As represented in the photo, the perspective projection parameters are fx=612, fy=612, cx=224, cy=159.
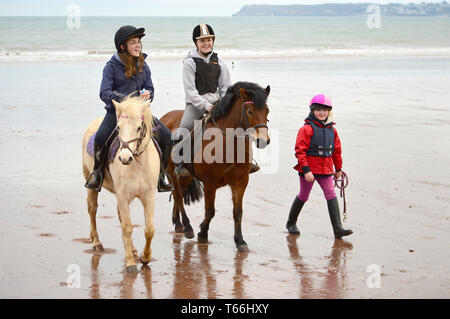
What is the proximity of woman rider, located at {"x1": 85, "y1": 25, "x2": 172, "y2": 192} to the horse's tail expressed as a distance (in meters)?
1.26

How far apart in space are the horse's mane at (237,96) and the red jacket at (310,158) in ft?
3.15

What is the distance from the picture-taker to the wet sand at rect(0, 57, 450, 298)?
6.04 m

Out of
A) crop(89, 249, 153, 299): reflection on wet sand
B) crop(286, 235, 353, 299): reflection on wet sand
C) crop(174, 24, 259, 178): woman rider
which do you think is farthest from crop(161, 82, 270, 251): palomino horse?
crop(89, 249, 153, 299): reflection on wet sand

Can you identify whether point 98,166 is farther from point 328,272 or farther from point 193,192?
point 328,272

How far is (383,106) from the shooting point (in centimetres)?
1872

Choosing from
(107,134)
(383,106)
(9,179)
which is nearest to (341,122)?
(383,106)

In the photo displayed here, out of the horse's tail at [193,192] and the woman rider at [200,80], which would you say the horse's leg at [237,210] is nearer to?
the woman rider at [200,80]

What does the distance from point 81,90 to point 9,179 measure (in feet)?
41.4

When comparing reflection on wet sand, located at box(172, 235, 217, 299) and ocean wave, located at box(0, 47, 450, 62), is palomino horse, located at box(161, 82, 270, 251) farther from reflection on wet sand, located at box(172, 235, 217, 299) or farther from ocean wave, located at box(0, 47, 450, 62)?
ocean wave, located at box(0, 47, 450, 62)
